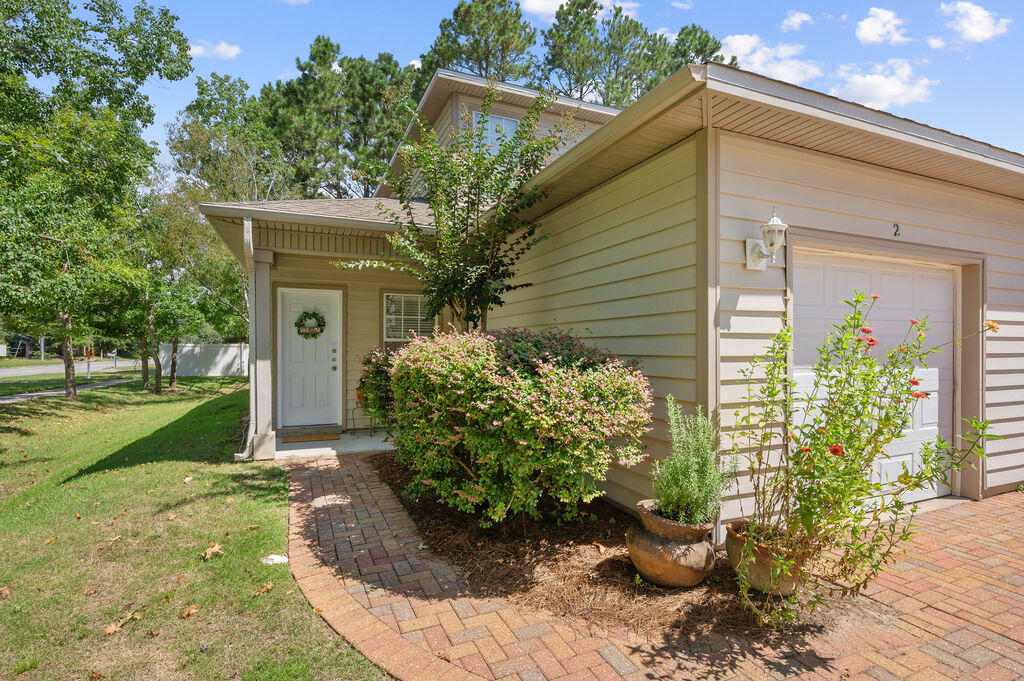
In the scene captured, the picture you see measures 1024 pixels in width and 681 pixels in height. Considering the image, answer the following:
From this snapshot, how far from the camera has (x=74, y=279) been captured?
25.1ft

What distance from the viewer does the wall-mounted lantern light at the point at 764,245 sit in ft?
10.7

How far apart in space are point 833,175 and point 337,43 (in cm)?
2092

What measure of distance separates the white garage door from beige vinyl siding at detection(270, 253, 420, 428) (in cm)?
556

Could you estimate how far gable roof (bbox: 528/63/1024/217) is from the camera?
2877 mm

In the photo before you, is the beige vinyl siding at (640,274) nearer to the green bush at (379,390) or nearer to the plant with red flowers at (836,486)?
the plant with red flowers at (836,486)

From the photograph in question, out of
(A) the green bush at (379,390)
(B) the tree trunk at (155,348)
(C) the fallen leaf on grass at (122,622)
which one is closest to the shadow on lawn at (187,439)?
(B) the tree trunk at (155,348)

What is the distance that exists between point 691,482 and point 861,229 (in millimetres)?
2699

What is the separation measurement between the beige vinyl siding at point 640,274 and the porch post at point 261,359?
3.46 meters

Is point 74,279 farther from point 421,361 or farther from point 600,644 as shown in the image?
point 600,644

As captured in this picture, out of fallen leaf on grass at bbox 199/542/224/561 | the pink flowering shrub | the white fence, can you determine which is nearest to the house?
the pink flowering shrub

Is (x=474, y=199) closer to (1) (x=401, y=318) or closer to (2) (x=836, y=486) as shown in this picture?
(1) (x=401, y=318)

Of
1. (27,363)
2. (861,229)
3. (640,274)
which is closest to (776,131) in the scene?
(861,229)

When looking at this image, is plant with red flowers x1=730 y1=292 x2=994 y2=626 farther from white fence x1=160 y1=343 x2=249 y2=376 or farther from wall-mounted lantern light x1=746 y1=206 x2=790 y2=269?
white fence x1=160 y1=343 x2=249 y2=376

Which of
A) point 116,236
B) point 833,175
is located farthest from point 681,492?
point 116,236
